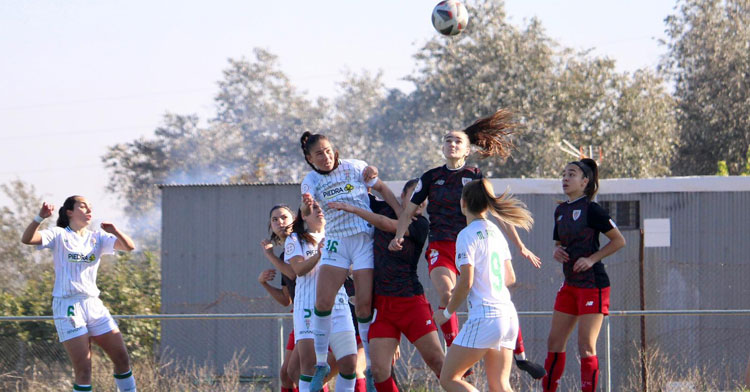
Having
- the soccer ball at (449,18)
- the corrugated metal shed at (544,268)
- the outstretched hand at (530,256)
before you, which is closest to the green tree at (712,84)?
the corrugated metal shed at (544,268)

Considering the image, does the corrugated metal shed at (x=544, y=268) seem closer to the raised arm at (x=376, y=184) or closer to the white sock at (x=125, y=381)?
the white sock at (x=125, y=381)

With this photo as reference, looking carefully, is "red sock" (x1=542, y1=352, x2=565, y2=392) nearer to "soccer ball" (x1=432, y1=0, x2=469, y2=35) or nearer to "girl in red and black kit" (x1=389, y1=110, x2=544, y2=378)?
"girl in red and black kit" (x1=389, y1=110, x2=544, y2=378)

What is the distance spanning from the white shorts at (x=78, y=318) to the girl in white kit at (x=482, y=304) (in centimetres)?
360

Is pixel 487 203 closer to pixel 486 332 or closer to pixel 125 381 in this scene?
pixel 486 332

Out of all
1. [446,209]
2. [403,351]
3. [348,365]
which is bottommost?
[403,351]

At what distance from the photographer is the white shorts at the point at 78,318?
316 inches

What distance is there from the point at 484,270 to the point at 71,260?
159 inches

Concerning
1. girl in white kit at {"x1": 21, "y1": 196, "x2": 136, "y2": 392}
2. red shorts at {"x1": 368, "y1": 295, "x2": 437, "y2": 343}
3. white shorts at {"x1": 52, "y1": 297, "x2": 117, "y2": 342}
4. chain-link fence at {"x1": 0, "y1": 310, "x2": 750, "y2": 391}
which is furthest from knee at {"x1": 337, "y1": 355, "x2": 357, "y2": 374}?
chain-link fence at {"x1": 0, "y1": 310, "x2": 750, "y2": 391}

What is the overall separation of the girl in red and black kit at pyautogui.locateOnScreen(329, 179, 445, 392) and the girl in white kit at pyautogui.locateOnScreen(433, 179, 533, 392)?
86cm

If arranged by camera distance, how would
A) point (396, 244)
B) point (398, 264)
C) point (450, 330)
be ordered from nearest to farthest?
point (396, 244)
point (398, 264)
point (450, 330)

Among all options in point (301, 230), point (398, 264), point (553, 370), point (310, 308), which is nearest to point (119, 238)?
point (301, 230)

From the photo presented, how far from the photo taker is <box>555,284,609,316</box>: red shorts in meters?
7.65

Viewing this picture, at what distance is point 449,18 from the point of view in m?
10.9

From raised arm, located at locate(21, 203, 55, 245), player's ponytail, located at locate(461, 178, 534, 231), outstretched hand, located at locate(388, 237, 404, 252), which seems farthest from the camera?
raised arm, located at locate(21, 203, 55, 245)
